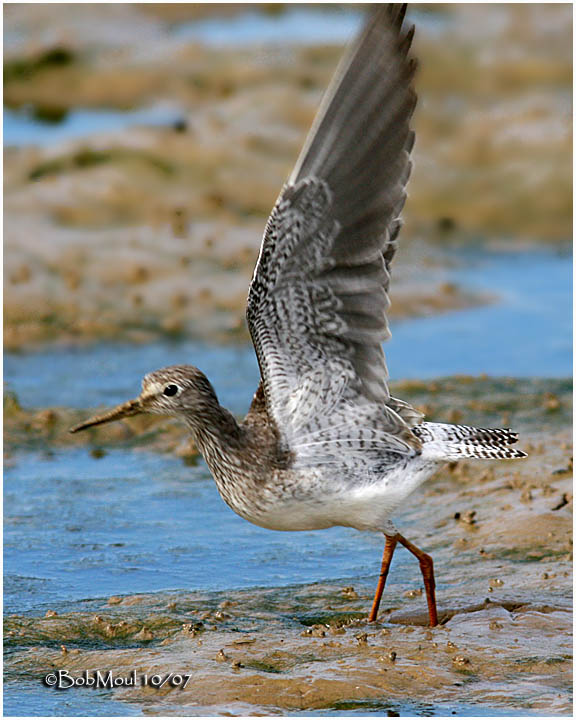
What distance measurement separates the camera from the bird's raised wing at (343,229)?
4.90 m

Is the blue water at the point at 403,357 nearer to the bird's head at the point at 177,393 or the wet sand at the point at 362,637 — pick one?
the wet sand at the point at 362,637

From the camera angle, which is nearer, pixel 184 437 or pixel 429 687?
pixel 429 687

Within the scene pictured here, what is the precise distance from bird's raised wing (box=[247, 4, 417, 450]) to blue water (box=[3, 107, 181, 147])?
346 inches

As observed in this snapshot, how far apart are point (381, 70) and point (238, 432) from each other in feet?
5.86

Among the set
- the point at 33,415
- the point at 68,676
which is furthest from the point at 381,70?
the point at 33,415

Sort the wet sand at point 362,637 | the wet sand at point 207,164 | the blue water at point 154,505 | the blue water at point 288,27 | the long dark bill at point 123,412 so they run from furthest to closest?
the blue water at point 288,27 < the wet sand at point 207,164 < the blue water at point 154,505 < the long dark bill at point 123,412 < the wet sand at point 362,637

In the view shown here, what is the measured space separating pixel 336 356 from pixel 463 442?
842 mm

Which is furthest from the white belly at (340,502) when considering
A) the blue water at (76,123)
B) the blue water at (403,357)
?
the blue water at (76,123)

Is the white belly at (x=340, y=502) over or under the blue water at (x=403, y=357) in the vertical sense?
under

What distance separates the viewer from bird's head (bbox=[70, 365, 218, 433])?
5.59m

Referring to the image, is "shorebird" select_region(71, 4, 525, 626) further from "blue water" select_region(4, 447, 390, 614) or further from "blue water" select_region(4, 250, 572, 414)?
"blue water" select_region(4, 250, 572, 414)

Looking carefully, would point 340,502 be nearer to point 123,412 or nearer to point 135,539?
point 123,412

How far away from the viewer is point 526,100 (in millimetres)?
14930

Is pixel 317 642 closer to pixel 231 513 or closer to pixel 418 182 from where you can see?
pixel 231 513
